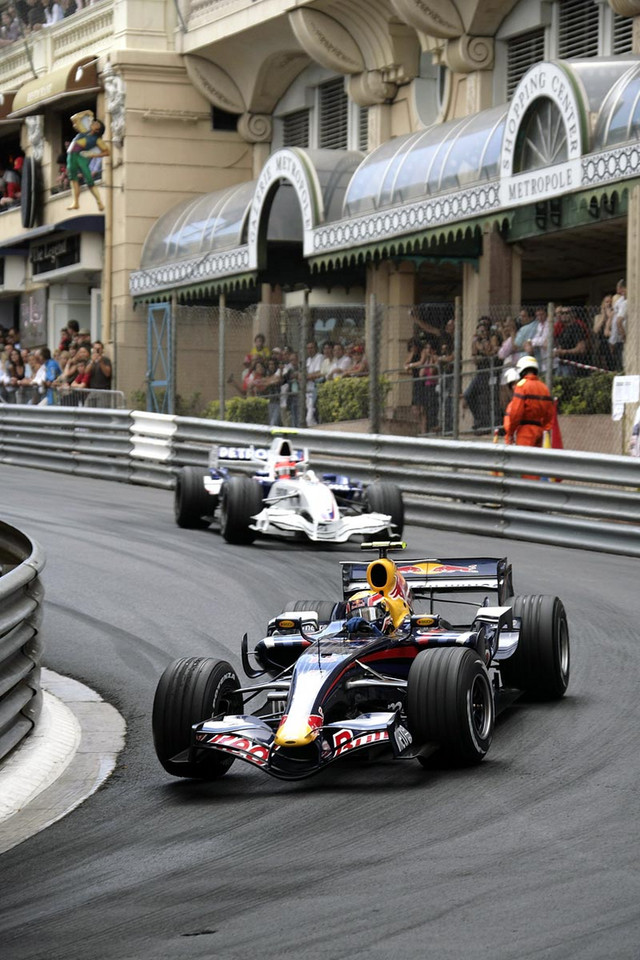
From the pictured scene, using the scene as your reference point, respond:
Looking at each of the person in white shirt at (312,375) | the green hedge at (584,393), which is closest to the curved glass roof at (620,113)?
the green hedge at (584,393)

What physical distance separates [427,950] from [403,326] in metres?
16.0

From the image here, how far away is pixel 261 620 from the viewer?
407 inches

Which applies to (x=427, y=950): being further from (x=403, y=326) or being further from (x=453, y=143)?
(x=453, y=143)

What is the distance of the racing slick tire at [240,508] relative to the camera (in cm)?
1398

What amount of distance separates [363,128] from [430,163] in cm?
662

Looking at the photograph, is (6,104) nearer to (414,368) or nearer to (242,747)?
(414,368)

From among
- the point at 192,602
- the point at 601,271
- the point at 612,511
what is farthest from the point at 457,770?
the point at 601,271

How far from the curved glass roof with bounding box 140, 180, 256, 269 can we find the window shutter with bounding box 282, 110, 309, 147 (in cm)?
232

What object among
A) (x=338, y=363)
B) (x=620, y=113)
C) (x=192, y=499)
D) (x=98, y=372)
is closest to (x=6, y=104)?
(x=98, y=372)

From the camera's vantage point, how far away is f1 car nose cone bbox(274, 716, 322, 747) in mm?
6191

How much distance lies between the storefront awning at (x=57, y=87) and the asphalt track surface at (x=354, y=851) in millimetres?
24418

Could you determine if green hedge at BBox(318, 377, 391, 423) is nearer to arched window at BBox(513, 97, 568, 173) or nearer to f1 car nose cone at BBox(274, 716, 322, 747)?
arched window at BBox(513, 97, 568, 173)

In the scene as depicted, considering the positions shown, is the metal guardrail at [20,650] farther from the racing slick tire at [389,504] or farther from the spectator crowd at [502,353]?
the spectator crowd at [502,353]

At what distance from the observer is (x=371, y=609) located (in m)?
7.33
